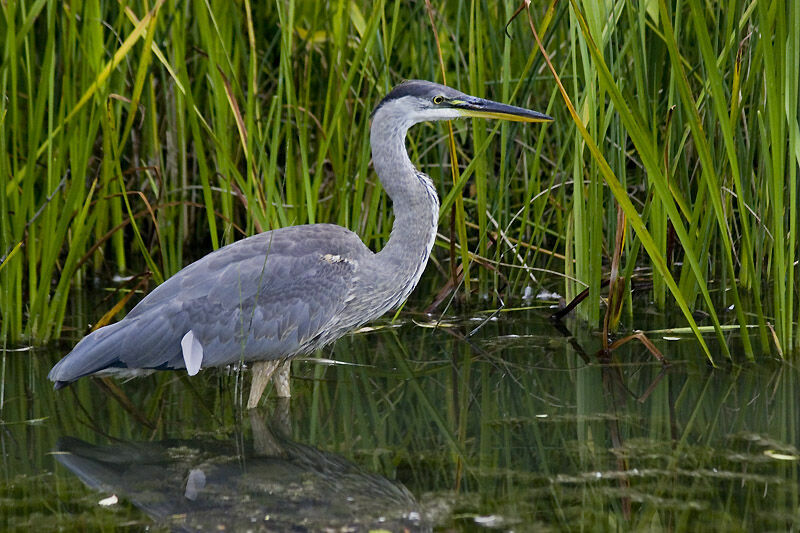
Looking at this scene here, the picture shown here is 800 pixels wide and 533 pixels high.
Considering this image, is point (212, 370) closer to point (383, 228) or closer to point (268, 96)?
point (383, 228)

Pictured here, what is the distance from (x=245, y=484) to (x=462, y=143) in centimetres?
336

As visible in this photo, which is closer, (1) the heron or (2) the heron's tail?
(2) the heron's tail

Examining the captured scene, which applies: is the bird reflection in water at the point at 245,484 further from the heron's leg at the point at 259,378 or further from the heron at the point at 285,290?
the heron at the point at 285,290

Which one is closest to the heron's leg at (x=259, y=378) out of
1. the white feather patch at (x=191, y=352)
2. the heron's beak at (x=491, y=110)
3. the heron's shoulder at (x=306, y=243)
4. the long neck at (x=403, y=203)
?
the white feather patch at (x=191, y=352)

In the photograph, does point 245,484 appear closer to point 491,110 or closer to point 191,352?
point 191,352

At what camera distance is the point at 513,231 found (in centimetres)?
563

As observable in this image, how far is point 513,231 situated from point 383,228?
2.47 ft

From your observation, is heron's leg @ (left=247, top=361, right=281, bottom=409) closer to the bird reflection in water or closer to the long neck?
the bird reflection in water

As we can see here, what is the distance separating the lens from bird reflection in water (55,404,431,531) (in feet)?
8.76

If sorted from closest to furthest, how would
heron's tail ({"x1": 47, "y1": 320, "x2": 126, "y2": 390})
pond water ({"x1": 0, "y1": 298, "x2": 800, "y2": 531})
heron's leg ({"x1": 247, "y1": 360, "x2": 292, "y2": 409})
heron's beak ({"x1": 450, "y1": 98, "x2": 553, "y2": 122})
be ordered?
pond water ({"x1": 0, "y1": 298, "x2": 800, "y2": 531})
heron's tail ({"x1": 47, "y1": 320, "x2": 126, "y2": 390})
heron's leg ({"x1": 247, "y1": 360, "x2": 292, "y2": 409})
heron's beak ({"x1": 450, "y1": 98, "x2": 553, "y2": 122})

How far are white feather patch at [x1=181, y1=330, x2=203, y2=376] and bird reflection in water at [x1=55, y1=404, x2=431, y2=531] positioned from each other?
39 centimetres

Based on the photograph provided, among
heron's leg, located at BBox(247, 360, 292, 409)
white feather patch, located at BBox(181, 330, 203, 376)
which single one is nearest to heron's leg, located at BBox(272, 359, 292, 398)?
heron's leg, located at BBox(247, 360, 292, 409)

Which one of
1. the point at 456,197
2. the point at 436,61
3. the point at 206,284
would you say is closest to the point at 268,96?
the point at 436,61

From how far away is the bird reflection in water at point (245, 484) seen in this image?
→ 2.67 m
